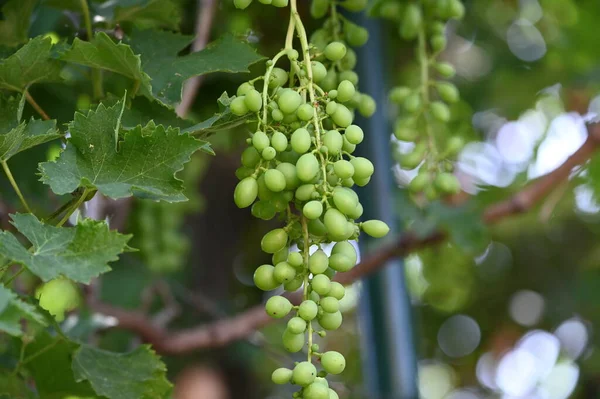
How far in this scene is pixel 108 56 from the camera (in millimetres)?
666

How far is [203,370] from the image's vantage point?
2.05 meters

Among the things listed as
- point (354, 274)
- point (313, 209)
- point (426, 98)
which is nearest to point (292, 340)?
point (313, 209)

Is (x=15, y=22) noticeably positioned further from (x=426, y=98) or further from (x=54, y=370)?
(x=426, y=98)

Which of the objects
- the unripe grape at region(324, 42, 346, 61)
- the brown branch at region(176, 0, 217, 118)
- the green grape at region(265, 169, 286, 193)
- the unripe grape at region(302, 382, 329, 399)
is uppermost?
the unripe grape at region(324, 42, 346, 61)

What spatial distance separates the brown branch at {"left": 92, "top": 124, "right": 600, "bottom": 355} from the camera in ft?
4.02

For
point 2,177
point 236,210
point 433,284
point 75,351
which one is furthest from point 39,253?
point 236,210

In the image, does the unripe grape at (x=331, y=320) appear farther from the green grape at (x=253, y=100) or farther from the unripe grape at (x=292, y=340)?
the green grape at (x=253, y=100)

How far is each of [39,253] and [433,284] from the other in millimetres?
1248

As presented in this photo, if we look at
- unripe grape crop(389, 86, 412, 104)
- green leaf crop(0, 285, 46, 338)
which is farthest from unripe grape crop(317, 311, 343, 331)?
unripe grape crop(389, 86, 412, 104)

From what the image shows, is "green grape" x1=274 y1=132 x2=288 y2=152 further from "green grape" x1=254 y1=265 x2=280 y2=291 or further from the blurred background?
the blurred background

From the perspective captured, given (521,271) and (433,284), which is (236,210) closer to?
(433,284)

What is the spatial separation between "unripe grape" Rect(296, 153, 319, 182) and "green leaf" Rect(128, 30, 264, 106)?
16cm

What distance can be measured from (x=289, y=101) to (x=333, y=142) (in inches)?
1.8

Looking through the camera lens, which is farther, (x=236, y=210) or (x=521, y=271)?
(x=521, y=271)
